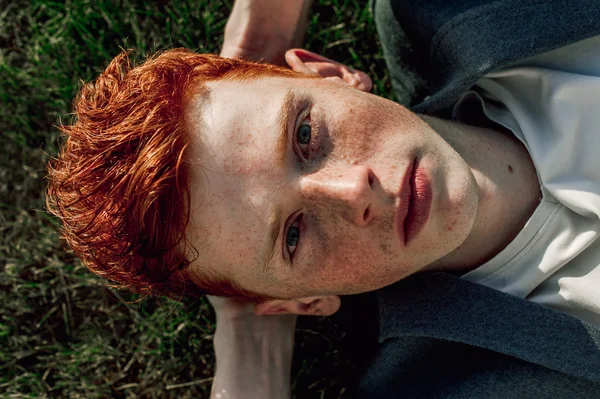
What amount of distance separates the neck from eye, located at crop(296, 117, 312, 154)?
1.93 ft

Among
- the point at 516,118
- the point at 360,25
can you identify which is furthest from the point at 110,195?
the point at 360,25

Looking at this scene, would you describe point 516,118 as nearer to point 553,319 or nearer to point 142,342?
point 553,319

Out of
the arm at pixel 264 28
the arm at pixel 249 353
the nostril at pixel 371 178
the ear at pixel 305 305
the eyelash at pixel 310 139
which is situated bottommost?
the arm at pixel 249 353

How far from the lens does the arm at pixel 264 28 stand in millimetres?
2592

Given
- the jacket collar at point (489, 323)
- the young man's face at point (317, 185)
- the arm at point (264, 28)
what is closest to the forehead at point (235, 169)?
the young man's face at point (317, 185)

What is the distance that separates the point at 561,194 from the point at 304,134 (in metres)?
0.99

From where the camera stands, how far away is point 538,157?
85.5 inches

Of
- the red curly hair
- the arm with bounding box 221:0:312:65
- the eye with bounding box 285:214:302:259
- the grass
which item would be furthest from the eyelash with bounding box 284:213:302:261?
the grass

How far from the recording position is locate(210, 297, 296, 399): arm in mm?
2471

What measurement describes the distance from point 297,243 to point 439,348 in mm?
824

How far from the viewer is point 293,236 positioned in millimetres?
1886

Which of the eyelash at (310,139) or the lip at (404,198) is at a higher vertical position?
the eyelash at (310,139)

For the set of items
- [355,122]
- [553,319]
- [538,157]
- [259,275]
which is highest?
[355,122]

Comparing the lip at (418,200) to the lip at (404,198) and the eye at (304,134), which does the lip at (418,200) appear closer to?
the lip at (404,198)
